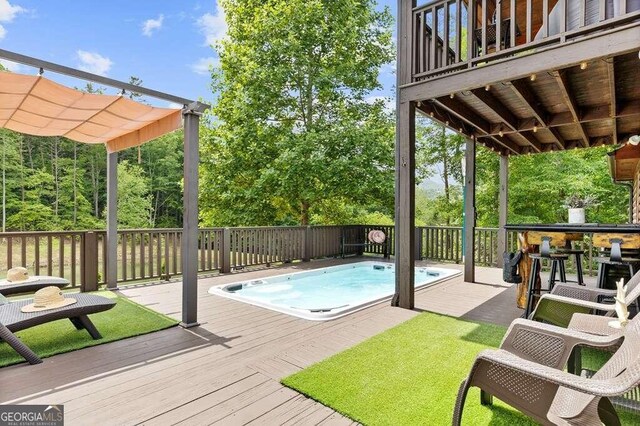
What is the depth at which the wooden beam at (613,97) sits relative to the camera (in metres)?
3.37

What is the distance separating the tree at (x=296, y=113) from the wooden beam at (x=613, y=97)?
5.66 m

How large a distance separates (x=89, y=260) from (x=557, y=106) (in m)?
7.43

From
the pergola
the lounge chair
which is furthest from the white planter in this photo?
the lounge chair

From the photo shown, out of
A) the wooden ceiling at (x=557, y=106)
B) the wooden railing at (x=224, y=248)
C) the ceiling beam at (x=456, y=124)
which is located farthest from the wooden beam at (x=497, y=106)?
the wooden railing at (x=224, y=248)

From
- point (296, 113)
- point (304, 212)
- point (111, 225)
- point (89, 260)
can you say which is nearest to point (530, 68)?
point (111, 225)

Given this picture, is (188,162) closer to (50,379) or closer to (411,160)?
(50,379)

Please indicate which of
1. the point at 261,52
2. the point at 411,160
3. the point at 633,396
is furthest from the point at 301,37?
the point at 633,396

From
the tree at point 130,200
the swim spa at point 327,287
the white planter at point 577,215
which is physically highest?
the tree at point 130,200

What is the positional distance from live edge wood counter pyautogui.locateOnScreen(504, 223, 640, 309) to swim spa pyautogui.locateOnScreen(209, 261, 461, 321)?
5.67ft

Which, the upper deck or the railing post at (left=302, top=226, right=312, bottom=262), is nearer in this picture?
the upper deck

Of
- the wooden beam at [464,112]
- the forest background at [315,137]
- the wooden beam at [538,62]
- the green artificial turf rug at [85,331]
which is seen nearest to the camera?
the wooden beam at [538,62]

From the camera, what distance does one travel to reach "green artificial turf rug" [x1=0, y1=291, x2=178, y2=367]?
309 centimetres

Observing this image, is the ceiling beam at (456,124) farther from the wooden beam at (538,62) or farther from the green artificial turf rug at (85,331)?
the green artificial turf rug at (85,331)

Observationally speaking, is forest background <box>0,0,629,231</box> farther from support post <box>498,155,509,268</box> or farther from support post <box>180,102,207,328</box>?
support post <box>180,102,207,328</box>
